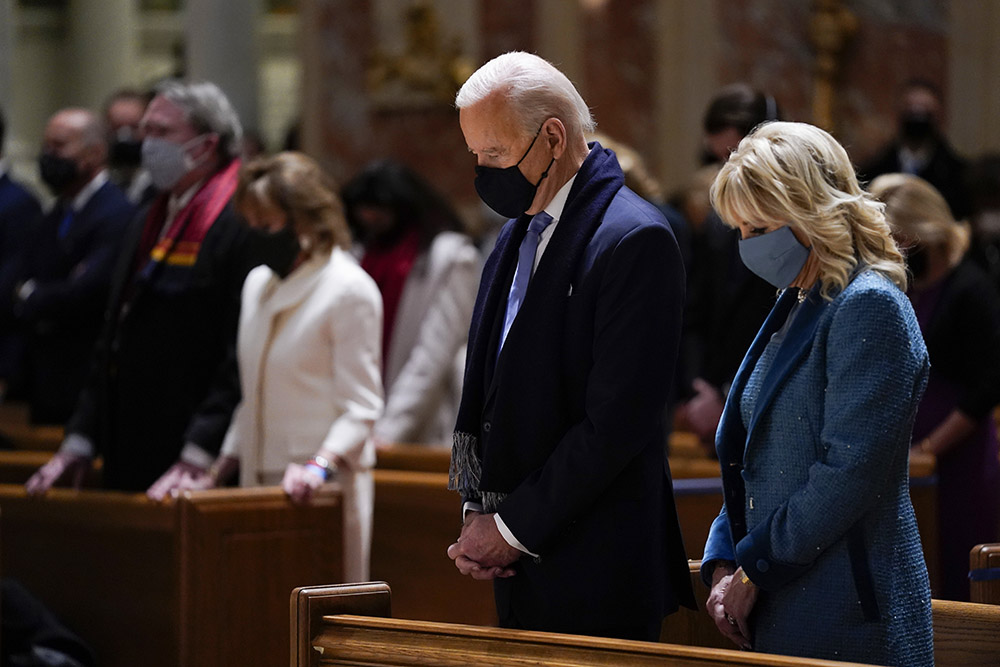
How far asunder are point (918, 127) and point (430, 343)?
123 inches

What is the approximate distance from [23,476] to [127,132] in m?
3.30

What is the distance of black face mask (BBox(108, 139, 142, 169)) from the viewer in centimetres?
674

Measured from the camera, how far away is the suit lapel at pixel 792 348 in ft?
8.35

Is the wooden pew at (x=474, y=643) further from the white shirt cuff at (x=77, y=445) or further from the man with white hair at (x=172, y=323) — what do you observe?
the white shirt cuff at (x=77, y=445)

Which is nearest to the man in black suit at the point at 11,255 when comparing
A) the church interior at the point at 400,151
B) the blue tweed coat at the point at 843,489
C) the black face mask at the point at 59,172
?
the church interior at the point at 400,151

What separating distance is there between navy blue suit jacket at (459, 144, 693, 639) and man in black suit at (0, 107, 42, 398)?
175 inches

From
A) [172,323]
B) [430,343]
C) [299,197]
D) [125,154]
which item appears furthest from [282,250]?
[125,154]

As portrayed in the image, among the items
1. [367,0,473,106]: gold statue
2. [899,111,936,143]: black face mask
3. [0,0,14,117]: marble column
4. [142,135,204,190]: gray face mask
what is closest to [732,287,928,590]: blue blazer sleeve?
[142,135,204,190]: gray face mask

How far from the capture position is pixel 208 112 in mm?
4652

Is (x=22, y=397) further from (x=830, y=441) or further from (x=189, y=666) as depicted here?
(x=830, y=441)

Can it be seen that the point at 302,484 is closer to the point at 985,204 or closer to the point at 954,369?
the point at 954,369

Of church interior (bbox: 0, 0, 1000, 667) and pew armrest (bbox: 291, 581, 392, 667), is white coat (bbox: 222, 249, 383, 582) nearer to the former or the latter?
church interior (bbox: 0, 0, 1000, 667)

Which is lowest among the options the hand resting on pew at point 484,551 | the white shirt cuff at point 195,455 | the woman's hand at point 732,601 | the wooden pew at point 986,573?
the white shirt cuff at point 195,455

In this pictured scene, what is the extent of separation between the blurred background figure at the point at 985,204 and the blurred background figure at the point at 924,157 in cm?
72
